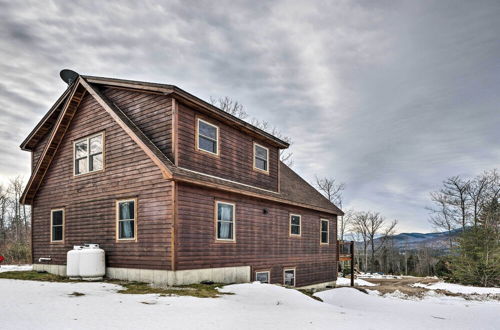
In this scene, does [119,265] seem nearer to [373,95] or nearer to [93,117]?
[93,117]

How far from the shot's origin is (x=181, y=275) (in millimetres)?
11148

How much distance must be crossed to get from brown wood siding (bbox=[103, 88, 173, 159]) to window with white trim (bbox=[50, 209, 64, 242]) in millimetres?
5600

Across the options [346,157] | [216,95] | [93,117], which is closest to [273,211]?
[93,117]

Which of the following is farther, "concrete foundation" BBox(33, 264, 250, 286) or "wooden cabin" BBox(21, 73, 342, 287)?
"wooden cabin" BBox(21, 73, 342, 287)

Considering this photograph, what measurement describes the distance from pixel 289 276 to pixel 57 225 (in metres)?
11.0

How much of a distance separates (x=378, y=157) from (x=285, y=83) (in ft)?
40.1

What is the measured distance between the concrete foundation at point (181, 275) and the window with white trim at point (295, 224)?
13.9ft

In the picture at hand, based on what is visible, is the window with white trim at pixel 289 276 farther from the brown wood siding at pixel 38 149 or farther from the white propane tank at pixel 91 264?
the brown wood siding at pixel 38 149

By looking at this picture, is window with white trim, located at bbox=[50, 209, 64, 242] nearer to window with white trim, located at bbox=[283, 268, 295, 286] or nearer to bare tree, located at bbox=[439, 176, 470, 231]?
window with white trim, located at bbox=[283, 268, 295, 286]

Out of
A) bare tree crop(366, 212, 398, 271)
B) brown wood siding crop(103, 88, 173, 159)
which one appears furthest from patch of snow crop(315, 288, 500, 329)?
bare tree crop(366, 212, 398, 271)

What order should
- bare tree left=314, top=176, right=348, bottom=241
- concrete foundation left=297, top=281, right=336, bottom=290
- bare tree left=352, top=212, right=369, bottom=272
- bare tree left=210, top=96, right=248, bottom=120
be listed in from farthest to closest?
bare tree left=352, top=212, right=369, bottom=272 < bare tree left=314, top=176, right=348, bottom=241 < bare tree left=210, top=96, right=248, bottom=120 < concrete foundation left=297, top=281, right=336, bottom=290

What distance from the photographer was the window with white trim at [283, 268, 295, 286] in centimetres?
1700

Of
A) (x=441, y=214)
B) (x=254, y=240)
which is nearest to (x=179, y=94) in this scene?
(x=254, y=240)

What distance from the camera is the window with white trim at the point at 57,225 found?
15133 millimetres
